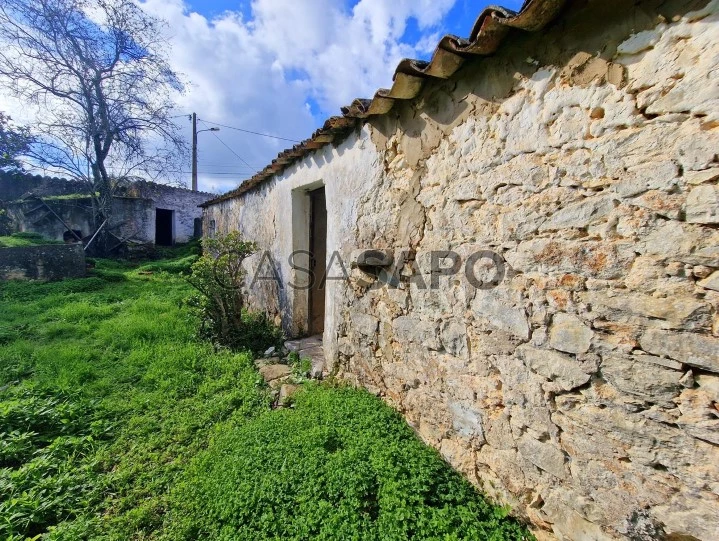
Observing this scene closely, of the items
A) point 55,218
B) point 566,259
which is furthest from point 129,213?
point 566,259

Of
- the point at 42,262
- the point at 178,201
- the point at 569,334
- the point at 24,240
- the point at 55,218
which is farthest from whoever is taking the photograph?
the point at 178,201

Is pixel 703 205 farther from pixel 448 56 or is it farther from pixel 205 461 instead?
pixel 205 461

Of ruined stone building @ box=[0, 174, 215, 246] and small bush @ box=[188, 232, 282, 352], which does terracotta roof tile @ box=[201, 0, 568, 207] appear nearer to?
small bush @ box=[188, 232, 282, 352]

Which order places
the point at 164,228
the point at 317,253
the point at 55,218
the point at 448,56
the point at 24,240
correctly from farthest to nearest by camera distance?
1. the point at 164,228
2. the point at 55,218
3. the point at 24,240
4. the point at 317,253
5. the point at 448,56

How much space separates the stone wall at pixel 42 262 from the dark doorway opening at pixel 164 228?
7002 mm

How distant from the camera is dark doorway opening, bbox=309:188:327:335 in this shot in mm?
4621

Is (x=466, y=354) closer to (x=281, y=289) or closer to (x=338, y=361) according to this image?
(x=338, y=361)

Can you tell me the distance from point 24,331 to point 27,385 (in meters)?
2.73

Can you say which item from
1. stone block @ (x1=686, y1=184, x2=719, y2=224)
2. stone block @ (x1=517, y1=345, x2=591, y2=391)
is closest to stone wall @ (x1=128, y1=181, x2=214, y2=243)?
stone block @ (x1=517, y1=345, x2=591, y2=391)

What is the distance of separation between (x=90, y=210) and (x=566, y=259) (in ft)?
55.5

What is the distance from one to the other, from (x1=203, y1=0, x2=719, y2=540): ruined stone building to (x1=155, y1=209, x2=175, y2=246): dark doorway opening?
1635 cm

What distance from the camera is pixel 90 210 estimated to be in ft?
43.9

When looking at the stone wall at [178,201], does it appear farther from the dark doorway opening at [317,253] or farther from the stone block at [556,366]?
the stone block at [556,366]

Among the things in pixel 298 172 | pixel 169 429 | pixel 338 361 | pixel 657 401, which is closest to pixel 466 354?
pixel 657 401
